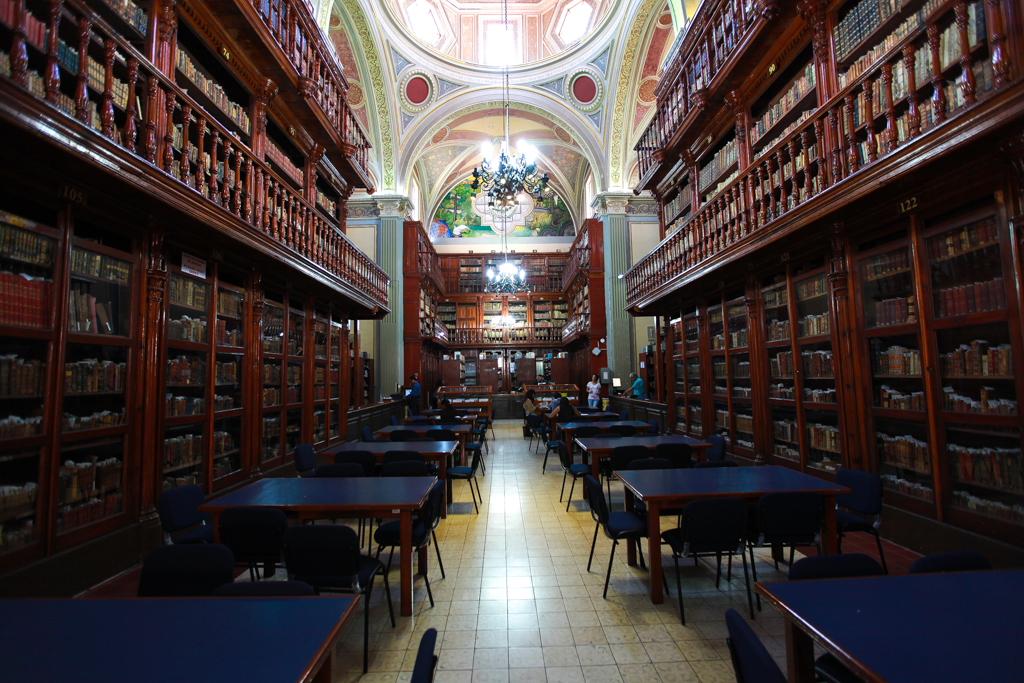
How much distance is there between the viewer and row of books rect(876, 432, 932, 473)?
3.83 m

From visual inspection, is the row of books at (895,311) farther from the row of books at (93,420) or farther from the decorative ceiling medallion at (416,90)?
the decorative ceiling medallion at (416,90)

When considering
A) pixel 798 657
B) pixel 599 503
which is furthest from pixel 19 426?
pixel 798 657

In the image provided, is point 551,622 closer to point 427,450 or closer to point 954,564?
point 954,564

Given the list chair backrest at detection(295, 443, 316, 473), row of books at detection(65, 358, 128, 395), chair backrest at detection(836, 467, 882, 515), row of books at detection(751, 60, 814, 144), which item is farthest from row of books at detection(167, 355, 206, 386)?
row of books at detection(751, 60, 814, 144)

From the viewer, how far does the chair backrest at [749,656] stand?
1270 mm

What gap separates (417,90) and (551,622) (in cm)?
1500

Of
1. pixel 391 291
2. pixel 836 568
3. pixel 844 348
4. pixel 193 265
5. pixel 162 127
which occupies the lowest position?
pixel 836 568

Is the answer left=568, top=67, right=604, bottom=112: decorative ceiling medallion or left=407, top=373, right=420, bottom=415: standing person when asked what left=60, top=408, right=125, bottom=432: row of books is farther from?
left=568, top=67, right=604, bottom=112: decorative ceiling medallion

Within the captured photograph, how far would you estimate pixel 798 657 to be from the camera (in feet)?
5.88

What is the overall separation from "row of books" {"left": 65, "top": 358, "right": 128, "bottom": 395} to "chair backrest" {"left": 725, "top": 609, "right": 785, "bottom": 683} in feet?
13.6

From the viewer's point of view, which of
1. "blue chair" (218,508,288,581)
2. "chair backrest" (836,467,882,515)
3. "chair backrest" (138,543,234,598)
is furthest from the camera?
"chair backrest" (836,467,882,515)

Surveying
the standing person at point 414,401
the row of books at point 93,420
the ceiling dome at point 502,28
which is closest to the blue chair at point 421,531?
the row of books at point 93,420

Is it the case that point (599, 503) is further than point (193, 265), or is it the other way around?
point (193, 265)

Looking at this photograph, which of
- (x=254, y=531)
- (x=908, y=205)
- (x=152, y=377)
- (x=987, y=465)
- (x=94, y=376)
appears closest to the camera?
(x=254, y=531)
